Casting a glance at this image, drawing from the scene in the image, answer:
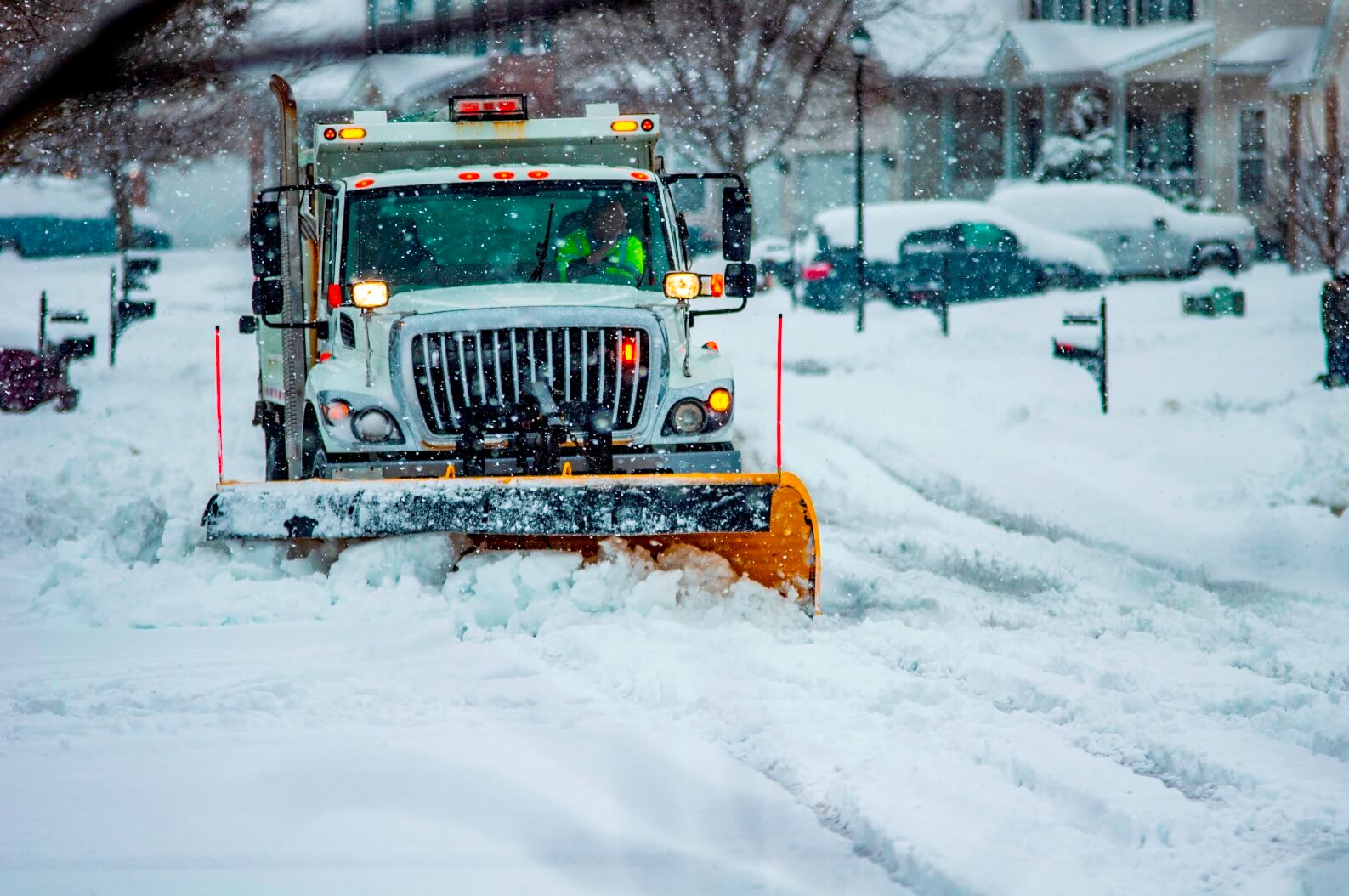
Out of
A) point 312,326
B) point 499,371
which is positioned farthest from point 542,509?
point 312,326

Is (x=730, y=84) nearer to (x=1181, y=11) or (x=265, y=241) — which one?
(x=265, y=241)

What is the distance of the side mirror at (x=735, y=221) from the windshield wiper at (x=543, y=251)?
91 cm

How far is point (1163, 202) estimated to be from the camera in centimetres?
3081

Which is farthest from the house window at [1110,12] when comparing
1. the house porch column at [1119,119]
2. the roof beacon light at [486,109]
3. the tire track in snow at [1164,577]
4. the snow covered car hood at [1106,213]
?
the roof beacon light at [486,109]

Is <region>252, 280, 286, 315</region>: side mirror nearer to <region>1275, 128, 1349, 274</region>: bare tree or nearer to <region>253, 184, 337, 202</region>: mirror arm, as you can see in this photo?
<region>253, 184, 337, 202</region>: mirror arm

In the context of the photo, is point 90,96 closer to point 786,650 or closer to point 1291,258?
point 786,650

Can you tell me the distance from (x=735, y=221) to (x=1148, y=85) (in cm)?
3523

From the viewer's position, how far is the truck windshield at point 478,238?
314 inches

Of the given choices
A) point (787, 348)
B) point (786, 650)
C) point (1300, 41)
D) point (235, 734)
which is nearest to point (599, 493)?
point (786, 650)

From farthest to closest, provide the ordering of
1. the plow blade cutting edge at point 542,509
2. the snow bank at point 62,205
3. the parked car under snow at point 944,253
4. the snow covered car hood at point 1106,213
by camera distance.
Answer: the snow bank at point 62,205, the snow covered car hood at point 1106,213, the parked car under snow at point 944,253, the plow blade cutting edge at point 542,509

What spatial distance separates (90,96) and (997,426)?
40.6ft

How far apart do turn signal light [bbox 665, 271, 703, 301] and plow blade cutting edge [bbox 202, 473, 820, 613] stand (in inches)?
58.3

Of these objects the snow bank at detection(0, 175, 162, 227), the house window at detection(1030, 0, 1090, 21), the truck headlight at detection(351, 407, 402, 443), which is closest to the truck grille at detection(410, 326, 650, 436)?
the truck headlight at detection(351, 407, 402, 443)

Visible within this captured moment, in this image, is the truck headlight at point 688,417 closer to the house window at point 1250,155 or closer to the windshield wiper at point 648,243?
the windshield wiper at point 648,243
